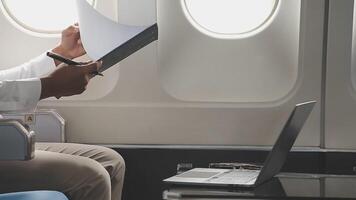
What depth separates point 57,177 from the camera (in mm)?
1453

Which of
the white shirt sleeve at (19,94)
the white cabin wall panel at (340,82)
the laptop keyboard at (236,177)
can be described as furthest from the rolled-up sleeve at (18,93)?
the white cabin wall panel at (340,82)

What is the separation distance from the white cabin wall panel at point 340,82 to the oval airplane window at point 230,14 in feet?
0.86

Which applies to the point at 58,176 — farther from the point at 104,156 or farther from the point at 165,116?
the point at 165,116

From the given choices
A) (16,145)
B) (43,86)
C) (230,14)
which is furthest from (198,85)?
(16,145)

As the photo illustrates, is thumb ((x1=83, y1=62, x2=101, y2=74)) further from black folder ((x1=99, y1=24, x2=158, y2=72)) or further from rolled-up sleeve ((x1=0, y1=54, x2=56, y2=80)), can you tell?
rolled-up sleeve ((x1=0, y1=54, x2=56, y2=80))

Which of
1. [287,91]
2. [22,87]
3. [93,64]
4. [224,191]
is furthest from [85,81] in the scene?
[287,91]

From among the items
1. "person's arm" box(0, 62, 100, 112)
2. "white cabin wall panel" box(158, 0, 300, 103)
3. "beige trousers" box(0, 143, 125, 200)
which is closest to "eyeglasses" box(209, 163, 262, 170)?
"white cabin wall panel" box(158, 0, 300, 103)

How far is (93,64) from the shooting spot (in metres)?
1.56

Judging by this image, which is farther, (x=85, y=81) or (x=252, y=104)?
(x=252, y=104)

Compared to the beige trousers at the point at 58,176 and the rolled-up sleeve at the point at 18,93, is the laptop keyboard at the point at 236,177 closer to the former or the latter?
the beige trousers at the point at 58,176

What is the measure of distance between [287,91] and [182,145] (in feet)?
1.50

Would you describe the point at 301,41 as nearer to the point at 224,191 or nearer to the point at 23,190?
the point at 224,191

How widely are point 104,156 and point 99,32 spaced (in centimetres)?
48

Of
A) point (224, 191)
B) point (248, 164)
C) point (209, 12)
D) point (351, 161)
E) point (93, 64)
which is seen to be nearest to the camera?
point (224, 191)
